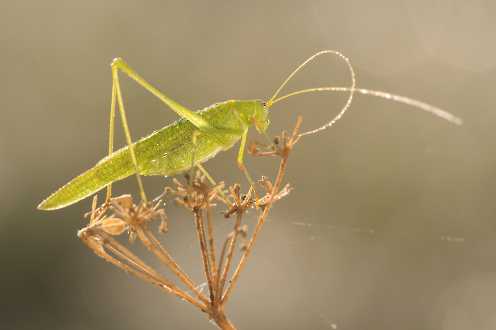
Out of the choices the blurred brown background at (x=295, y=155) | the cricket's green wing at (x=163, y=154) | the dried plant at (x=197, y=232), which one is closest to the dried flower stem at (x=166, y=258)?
the dried plant at (x=197, y=232)

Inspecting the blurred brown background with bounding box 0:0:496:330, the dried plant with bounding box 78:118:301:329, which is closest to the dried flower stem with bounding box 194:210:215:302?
the dried plant with bounding box 78:118:301:329

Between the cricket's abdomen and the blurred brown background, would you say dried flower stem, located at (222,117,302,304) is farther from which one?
the blurred brown background

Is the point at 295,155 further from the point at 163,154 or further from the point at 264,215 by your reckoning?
the point at 264,215

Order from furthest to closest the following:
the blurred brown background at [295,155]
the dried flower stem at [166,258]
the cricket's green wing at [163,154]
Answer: the blurred brown background at [295,155] → the cricket's green wing at [163,154] → the dried flower stem at [166,258]

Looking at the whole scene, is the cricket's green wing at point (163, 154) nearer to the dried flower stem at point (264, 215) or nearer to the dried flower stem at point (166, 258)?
the dried flower stem at point (264, 215)

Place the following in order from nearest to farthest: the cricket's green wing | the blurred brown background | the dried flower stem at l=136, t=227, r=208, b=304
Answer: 1. the dried flower stem at l=136, t=227, r=208, b=304
2. the cricket's green wing
3. the blurred brown background

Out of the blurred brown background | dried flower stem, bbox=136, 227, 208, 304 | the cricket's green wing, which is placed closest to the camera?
dried flower stem, bbox=136, 227, 208, 304
